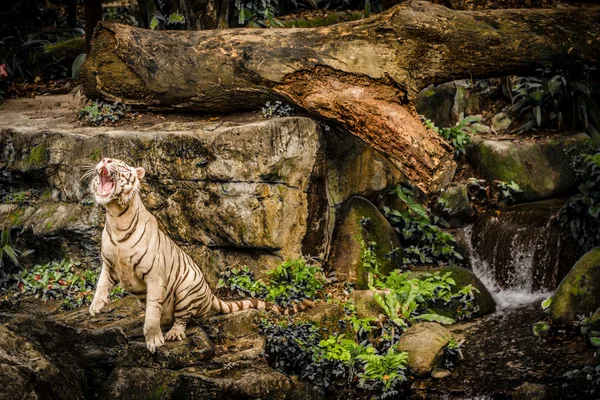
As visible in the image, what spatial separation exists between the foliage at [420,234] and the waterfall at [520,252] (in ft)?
1.31

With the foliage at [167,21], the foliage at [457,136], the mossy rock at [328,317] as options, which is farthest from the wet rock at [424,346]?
the foliage at [167,21]

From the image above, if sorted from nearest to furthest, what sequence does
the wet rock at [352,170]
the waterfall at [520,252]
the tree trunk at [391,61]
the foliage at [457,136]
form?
the tree trunk at [391,61] → the wet rock at [352,170] → the waterfall at [520,252] → the foliage at [457,136]

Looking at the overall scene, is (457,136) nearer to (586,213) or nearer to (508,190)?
(508,190)

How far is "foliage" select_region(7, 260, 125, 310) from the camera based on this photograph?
24.9 feet

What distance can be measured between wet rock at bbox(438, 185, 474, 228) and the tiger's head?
5.55 metres

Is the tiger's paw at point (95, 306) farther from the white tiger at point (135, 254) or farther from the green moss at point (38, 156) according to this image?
the green moss at point (38, 156)

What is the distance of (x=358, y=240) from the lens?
28.0 ft

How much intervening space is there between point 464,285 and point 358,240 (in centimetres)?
142

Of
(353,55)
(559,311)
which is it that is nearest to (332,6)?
(353,55)

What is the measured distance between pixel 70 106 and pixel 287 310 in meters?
4.81

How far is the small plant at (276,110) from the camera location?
27.3 feet

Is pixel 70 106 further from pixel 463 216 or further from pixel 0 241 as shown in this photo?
pixel 463 216

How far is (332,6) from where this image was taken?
14.5 m

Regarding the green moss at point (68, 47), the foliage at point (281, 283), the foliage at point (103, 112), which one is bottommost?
the foliage at point (281, 283)
